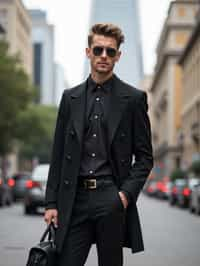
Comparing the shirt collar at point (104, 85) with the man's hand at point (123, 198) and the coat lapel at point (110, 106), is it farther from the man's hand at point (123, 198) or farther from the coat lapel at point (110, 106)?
the man's hand at point (123, 198)

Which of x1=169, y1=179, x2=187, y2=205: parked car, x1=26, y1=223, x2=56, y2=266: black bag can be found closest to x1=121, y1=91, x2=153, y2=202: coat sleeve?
x1=26, y1=223, x2=56, y2=266: black bag

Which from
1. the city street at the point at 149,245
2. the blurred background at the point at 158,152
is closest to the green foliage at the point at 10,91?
the blurred background at the point at 158,152

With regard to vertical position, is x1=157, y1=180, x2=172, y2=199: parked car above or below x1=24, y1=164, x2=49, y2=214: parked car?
below

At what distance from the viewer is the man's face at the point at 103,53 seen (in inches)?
→ 189

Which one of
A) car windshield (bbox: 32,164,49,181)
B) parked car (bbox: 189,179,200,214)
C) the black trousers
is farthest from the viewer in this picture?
parked car (bbox: 189,179,200,214)

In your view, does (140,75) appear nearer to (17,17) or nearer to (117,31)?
(17,17)

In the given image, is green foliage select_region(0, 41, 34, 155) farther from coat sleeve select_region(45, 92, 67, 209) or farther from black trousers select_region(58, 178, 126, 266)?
black trousers select_region(58, 178, 126, 266)

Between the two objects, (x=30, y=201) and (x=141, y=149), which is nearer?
(x=141, y=149)

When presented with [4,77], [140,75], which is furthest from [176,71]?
[140,75]

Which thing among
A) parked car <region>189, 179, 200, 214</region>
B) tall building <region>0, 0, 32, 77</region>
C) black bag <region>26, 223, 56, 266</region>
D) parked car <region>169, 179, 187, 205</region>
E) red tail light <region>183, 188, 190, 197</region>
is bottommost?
parked car <region>169, 179, 187, 205</region>

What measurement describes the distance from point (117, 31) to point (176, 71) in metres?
87.5

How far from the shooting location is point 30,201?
2288cm

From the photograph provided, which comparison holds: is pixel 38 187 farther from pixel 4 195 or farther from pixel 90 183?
pixel 90 183

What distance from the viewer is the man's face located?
189 inches
